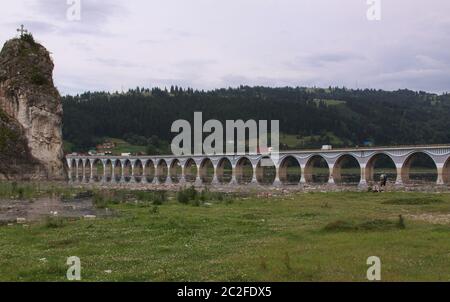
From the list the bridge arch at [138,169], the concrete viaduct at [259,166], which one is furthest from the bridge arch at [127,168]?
the bridge arch at [138,169]

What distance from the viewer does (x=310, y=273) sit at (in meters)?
11.3

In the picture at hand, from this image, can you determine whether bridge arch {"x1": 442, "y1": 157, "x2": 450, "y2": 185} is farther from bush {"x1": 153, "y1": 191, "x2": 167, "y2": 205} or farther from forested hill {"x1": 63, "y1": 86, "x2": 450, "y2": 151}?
forested hill {"x1": 63, "y1": 86, "x2": 450, "y2": 151}

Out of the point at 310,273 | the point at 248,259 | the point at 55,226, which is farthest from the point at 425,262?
the point at 55,226

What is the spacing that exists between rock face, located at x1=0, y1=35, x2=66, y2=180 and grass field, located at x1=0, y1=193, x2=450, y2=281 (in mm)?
48992

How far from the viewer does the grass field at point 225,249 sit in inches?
450

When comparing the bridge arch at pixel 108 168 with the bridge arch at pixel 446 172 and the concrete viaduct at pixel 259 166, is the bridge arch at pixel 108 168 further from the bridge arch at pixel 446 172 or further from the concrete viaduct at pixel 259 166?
the bridge arch at pixel 446 172

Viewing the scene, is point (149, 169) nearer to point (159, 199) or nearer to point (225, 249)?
point (159, 199)

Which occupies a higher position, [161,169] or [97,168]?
[161,169]

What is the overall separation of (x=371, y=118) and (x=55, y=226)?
169470 mm

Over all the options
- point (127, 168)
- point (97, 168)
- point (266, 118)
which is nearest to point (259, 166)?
point (127, 168)

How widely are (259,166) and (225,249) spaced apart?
75509 mm

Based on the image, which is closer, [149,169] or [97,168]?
[149,169]

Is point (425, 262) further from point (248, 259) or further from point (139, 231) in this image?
point (139, 231)

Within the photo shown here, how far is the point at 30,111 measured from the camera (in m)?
70.3
